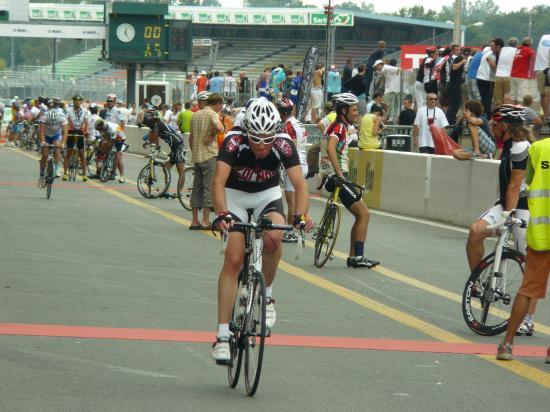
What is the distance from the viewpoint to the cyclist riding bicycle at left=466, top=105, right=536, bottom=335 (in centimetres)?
1029

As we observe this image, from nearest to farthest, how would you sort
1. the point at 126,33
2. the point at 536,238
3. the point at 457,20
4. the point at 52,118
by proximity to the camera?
the point at 536,238, the point at 52,118, the point at 457,20, the point at 126,33

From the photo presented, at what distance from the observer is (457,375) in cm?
855

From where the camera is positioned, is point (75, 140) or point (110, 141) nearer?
point (75, 140)

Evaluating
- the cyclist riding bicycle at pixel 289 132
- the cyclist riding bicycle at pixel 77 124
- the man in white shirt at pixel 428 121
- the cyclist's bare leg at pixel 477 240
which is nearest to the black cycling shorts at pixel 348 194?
the cyclist riding bicycle at pixel 289 132

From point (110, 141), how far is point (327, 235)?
15706 millimetres

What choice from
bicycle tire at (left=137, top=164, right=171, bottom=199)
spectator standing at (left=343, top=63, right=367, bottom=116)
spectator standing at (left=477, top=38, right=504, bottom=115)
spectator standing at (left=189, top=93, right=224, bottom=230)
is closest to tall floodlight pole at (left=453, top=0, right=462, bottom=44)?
spectator standing at (left=343, top=63, right=367, bottom=116)

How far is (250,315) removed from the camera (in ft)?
25.1

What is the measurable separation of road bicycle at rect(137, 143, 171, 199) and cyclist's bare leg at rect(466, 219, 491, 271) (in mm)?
13903

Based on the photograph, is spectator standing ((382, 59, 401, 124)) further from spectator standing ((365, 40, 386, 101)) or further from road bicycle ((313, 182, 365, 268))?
road bicycle ((313, 182, 365, 268))

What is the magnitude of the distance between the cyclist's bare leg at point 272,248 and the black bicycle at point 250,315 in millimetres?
98

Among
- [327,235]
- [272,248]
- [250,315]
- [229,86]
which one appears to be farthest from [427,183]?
[229,86]

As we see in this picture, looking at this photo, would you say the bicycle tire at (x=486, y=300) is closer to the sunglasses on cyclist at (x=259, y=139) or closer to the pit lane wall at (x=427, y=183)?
the sunglasses on cyclist at (x=259, y=139)

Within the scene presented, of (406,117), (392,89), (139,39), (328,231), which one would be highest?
(139,39)

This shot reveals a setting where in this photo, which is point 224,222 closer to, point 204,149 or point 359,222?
point 359,222
